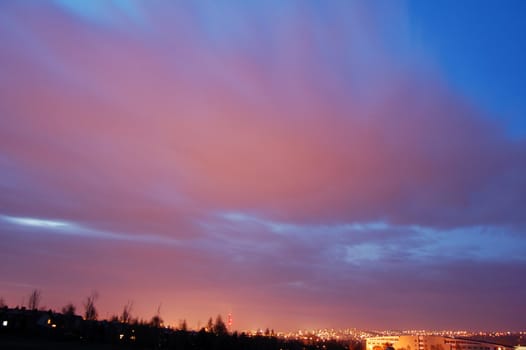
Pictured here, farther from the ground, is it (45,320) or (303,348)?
(45,320)

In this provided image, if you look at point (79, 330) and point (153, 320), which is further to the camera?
point (153, 320)

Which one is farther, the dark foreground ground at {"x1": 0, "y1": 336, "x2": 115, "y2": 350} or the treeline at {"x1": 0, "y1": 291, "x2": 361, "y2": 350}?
the treeline at {"x1": 0, "y1": 291, "x2": 361, "y2": 350}

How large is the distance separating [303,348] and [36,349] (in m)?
139

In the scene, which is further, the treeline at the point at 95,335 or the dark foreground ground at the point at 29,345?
the treeline at the point at 95,335

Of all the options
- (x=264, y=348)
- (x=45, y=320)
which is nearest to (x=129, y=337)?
(x=45, y=320)

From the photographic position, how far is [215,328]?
7288 inches

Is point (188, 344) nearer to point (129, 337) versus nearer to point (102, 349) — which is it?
point (129, 337)

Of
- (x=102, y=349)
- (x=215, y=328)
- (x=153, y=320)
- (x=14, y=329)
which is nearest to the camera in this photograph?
(x=102, y=349)

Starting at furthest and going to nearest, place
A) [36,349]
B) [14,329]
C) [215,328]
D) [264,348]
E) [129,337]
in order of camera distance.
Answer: [215,328] < [264,348] < [129,337] < [14,329] < [36,349]

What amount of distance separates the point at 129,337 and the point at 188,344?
25.3 m

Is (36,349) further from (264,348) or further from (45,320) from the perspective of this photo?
(264,348)

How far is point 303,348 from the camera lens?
593 feet

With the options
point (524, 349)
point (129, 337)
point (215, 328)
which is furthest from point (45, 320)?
point (524, 349)

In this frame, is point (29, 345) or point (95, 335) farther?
point (95, 335)
